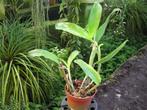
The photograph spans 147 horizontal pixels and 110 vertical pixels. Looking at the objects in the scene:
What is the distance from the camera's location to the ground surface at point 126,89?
3473 mm

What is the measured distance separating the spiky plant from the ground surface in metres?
→ 0.62

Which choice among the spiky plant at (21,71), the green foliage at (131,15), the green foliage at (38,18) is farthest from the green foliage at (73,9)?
the green foliage at (131,15)

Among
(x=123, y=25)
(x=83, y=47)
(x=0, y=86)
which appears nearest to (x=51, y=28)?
(x=83, y=47)

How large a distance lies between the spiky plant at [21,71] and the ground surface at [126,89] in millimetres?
615

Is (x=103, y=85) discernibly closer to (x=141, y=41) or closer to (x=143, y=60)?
(x=143, y=60)

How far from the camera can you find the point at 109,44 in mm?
4797

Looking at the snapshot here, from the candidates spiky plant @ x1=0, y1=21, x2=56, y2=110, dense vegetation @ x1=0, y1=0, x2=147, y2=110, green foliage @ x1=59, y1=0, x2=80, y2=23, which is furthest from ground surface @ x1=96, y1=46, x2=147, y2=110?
green foliage @ x1=59, y1=0, x2=80, y2=23

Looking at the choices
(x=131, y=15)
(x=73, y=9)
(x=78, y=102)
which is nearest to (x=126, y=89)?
(x=73, y=9)

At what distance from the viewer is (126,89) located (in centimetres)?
379

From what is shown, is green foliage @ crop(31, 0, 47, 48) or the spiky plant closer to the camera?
the spiky plant

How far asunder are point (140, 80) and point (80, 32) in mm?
1681

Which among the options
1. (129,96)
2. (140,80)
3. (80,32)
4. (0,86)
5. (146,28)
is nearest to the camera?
(80,32)

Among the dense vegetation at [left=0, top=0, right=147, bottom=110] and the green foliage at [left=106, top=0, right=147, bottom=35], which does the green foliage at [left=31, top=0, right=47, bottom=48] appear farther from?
the green foliage at [left=106, top=0, right=147, bottom=35]

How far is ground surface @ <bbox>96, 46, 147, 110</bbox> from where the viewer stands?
3473mm
